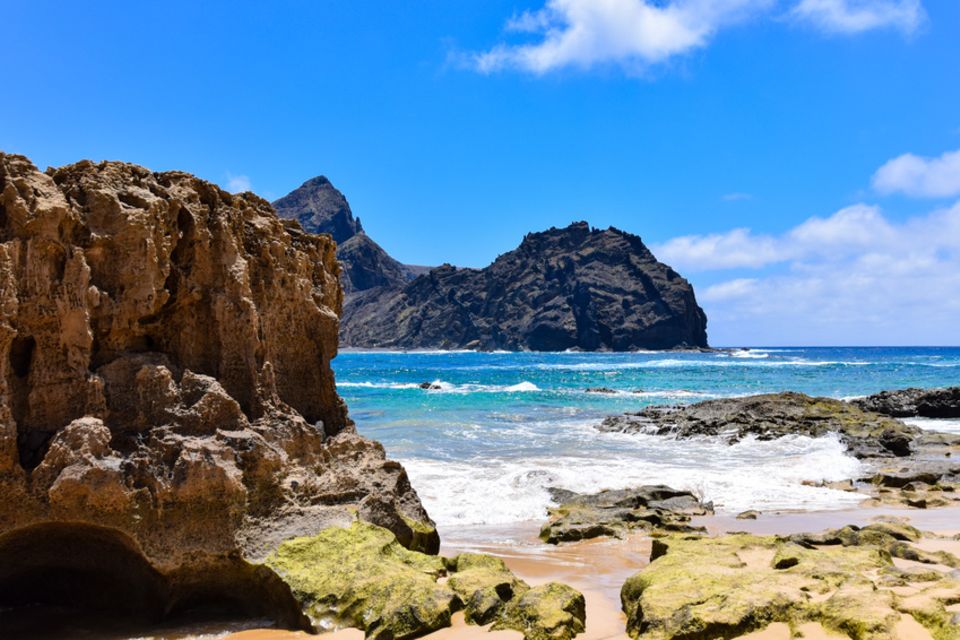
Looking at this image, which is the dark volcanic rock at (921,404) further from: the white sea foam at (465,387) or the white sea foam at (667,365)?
the white sea foam at (667,365)

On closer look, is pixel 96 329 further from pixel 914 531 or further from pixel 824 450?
pixel 824 450

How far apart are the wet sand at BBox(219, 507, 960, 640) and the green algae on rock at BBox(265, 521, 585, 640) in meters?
0.13

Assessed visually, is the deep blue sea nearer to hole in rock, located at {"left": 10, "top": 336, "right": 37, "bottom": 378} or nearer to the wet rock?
the wet rock

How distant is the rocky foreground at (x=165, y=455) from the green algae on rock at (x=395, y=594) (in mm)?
16

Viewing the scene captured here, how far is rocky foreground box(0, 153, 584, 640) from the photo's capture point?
5.48 m

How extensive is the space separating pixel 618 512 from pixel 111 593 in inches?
289

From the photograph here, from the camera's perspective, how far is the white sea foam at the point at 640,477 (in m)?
11.9

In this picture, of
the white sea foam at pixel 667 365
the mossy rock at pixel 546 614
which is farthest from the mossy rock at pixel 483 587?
the white sea foam at pixel 667 365

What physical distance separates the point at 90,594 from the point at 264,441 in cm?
190

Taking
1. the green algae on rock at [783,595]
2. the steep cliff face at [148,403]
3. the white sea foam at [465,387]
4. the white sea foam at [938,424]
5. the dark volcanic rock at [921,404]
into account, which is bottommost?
the white sea foam at [465,387]

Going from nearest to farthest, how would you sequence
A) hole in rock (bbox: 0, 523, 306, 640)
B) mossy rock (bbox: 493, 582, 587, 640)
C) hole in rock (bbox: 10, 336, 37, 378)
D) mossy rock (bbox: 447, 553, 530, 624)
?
mossy rock (bbox: 493, 582, 587, 640)
mossy rock (bbox: 447, 553, 530, 624)
hole in rock (bbox: 0, 523, 306, 640)
hole in rock (bbox: 10, 336, 37, 378)

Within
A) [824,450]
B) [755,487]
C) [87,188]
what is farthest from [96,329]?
[824,450]

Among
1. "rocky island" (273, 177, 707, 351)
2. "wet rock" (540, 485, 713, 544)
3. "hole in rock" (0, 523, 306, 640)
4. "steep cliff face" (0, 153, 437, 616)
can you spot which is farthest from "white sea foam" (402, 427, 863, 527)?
"rocky island" (273, 177, 707, 351)

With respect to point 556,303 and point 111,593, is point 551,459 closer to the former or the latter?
point 111,593
